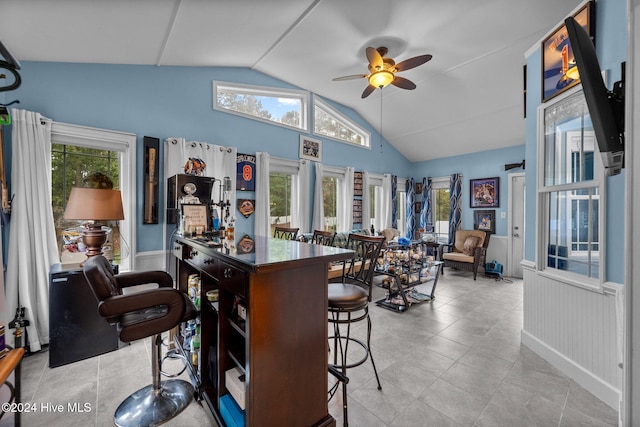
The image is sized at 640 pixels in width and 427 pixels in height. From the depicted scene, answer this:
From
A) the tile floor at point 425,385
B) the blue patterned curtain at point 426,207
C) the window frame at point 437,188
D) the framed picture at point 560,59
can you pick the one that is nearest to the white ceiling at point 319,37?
the framed picture at point 560,59

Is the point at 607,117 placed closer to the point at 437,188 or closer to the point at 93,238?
the point at 93,238

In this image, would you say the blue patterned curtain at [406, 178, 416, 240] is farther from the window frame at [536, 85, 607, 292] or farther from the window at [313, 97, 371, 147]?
the window frame at [536, 85, 607, 292]

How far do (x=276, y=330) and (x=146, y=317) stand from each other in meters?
0.92

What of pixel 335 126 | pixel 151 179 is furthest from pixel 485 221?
pixel 151 179

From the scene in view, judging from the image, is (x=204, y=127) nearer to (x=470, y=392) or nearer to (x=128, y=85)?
(x=128, y=85)

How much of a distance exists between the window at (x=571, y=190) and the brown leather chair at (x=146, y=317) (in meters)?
2.85

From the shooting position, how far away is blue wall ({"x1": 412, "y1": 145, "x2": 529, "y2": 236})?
17.9 ft

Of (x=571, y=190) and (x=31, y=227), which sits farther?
(x=31, y=227)

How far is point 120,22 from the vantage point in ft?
7.29

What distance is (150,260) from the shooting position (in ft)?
10.8

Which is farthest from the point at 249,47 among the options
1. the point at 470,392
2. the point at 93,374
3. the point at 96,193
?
the point at 470,392

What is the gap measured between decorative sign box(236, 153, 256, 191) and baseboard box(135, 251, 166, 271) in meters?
1.38

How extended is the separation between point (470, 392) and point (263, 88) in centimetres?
455

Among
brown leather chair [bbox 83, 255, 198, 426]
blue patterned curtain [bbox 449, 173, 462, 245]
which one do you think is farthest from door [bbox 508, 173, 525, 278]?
brown leather chair [bbox 83, 255, 198, 426]
